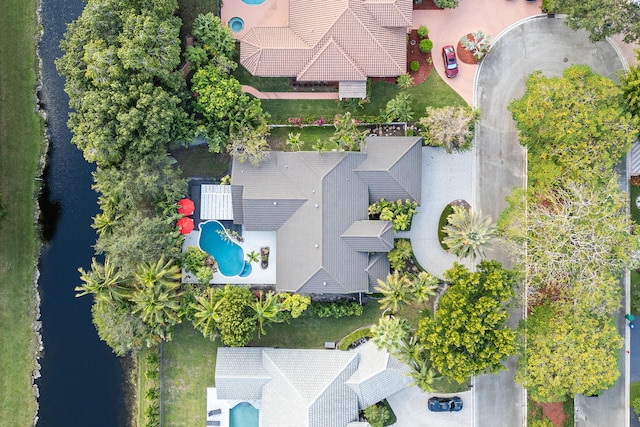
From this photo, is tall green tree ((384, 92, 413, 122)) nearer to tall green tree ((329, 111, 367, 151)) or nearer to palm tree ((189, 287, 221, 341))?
tall green tree ((329, 111, 367, 151))

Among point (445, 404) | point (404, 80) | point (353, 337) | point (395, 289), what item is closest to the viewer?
point (395, 289)

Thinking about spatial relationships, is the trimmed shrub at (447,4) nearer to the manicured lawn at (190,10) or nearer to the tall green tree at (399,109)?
the tall green tree at (399,109)

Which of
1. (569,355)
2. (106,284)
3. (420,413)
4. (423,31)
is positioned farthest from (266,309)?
(423,31)

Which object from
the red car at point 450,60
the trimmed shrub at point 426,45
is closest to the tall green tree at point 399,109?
the trimmed shrub at point 426,45

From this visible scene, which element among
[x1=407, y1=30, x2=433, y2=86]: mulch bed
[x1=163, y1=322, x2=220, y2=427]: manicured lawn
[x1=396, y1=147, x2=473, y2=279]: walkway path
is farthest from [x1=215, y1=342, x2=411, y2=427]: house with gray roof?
[x1=407, y1=30, x2=433, y2=86]: mulch bed

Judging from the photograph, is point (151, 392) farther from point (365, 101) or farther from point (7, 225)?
point (365, 101)

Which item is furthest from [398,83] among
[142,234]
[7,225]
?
[7,225]

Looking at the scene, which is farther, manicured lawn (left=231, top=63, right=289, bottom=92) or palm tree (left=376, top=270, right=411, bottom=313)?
manicured lawn (left=231, top=63, right=289, bottom=92)

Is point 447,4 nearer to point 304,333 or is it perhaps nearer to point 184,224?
point 184,224
